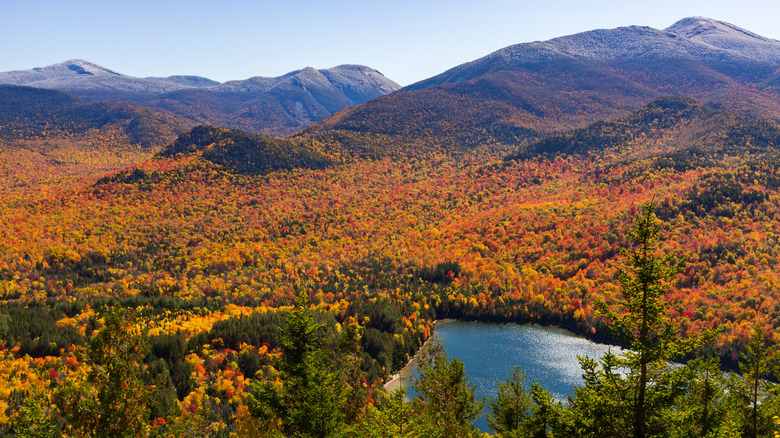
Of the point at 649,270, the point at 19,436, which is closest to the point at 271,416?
the point at 19,436

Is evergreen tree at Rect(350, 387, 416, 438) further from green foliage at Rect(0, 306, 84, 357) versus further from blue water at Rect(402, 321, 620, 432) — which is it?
green foliage at Rect(0, 306, 84, 357)

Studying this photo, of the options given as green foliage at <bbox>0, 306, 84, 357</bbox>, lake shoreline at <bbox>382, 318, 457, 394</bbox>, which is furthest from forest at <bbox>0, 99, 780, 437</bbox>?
lake shoreline at <bbox>382, 318, 457, 394</bbox>

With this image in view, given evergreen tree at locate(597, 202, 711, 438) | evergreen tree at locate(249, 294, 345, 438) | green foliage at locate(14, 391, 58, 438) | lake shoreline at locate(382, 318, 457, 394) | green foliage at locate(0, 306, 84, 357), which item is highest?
evergreen tree at locate(597, 202, 711, 438)

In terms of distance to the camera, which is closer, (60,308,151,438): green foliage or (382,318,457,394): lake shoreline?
(60,308,151,438): green foliage

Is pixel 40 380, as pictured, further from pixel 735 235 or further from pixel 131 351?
pixel 735 235

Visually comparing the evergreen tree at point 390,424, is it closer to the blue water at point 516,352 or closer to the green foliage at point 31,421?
the green foliage at point 31,421

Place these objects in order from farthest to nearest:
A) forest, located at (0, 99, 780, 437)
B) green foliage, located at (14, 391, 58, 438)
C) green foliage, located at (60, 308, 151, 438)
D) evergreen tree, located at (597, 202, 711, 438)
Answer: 1. forest, located at (0, 99, 780, 437)
2. green foliage, located at (60, 308, 151, 438)
3. green foliage, located at (14, 391, 58, 438)
4. evergreen tree, located at (597, 202, 711, 438)

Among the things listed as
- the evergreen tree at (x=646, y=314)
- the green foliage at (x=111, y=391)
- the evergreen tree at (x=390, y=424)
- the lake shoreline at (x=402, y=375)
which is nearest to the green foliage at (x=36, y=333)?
the lake shoreline at (x=402, y=375)

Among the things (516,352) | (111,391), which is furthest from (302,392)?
(516,352)
